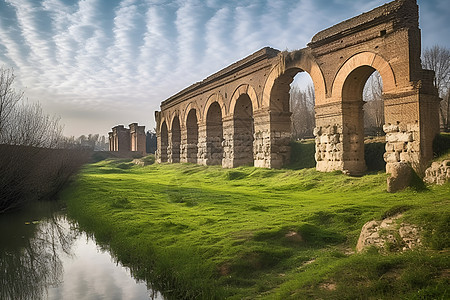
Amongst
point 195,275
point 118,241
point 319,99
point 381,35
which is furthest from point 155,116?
point 195,275

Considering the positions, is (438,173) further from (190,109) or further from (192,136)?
(192,136)

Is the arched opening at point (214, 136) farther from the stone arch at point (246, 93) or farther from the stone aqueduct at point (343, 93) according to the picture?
the stone arch at point (246, 93)

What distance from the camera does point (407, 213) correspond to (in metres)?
4.24

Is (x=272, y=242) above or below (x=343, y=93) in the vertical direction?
below

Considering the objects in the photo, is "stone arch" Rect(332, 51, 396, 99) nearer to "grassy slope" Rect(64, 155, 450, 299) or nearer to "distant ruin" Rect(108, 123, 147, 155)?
"grassy slope" Rect(64, 155, 450, 299)

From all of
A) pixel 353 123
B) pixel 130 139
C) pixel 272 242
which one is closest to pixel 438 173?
pixel 353 123

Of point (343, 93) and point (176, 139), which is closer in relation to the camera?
point (343, 93)

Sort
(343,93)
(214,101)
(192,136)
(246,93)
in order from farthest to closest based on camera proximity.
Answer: (192,136), (214,101), (246,93), (343,93)

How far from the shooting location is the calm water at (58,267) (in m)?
4.62

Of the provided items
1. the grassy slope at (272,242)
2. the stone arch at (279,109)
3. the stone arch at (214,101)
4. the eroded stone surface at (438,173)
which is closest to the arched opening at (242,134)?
the stone arch at (214,101)

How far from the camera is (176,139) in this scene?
2547cm

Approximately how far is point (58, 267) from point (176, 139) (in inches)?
785

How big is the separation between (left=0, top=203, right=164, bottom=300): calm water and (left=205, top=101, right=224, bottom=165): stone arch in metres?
11.2

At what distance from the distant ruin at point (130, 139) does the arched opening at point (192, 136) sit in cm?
1653
